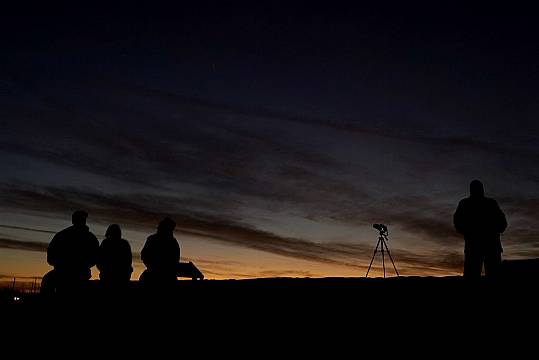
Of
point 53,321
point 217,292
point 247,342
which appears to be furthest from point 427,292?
point 53,321

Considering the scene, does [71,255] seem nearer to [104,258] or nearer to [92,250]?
[92,250]

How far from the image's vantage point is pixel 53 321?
865 centimetres

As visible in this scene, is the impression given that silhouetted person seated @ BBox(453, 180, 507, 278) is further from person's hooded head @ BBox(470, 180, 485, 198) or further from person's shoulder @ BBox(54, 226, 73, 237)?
person's shoulder @ BBox(54, 226, 73, 237)

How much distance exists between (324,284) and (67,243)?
160 inches

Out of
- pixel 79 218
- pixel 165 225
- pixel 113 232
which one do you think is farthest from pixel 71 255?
pixel 165 225

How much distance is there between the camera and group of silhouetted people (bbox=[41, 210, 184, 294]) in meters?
8.01

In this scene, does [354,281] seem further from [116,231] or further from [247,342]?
[116,231]

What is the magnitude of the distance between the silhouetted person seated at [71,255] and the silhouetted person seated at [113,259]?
687 millimetres

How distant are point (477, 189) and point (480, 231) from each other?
1.97 feet

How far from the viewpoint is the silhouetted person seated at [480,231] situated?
700cm

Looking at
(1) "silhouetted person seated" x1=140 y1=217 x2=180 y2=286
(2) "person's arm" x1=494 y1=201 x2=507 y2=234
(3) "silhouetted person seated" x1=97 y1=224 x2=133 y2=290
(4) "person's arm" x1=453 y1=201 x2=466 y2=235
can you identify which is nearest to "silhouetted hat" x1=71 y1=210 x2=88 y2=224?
(3) "silhouetted person seated" x1=97 y1=224 x2=133 y2=290

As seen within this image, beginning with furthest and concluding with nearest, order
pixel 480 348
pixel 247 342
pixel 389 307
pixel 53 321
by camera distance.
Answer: pixel 53 321 → pixel 247 342 → pixel 389 307 → pixel 480 348

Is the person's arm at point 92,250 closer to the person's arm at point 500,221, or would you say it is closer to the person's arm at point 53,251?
the person's arm at point 53,251

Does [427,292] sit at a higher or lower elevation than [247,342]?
higher
